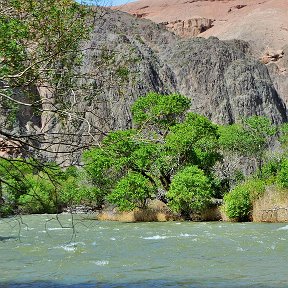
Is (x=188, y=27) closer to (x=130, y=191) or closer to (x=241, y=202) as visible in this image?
(x=130, y=191)

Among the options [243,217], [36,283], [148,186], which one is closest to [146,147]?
[148,186]

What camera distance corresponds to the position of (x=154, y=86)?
6391 cm

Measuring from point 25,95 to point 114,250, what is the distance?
27.1 feet

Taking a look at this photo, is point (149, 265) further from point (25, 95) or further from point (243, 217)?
point (243, 217)

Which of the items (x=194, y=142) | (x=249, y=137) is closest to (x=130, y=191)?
(x=194, y=142)

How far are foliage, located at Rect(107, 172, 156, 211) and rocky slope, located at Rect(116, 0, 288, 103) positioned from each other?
55.6m

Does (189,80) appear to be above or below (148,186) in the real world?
above

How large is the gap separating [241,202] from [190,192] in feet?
7.57

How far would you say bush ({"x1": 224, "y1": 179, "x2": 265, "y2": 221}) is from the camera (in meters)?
24.3

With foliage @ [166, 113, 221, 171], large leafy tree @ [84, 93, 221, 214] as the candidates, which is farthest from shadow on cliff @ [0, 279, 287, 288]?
foliage @ [166, 113, 221, 171]

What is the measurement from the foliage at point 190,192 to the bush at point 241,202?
110 cm

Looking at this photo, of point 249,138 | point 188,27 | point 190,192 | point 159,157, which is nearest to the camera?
point 190,192

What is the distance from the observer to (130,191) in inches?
1032

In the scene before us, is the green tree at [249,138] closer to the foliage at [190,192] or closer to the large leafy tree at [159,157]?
the large leafy tree at [159,157]
